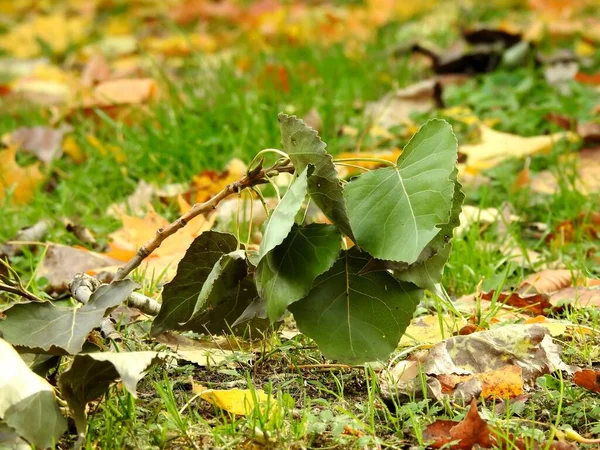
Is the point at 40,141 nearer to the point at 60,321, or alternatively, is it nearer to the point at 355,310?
the point at 60,321

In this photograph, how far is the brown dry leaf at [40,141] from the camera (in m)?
3.10

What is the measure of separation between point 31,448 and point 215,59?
3401 millimetres

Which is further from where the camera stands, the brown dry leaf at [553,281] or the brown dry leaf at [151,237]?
the brown dry leaf at [151,237]

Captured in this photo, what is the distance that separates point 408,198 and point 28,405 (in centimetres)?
64

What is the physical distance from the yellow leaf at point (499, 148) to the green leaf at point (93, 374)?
177 cm

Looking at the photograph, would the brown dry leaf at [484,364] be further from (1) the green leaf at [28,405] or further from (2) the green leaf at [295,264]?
(1) the green leaf at [28,405]

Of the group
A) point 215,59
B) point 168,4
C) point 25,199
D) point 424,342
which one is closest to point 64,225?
point 25,199

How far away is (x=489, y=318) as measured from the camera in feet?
5.75

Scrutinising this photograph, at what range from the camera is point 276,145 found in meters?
2.90

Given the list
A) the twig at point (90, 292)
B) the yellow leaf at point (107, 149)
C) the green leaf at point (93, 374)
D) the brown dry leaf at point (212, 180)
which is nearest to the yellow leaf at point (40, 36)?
the yellow leaf at point (107, 149)

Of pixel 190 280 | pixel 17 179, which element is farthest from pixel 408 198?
pixel 17 179

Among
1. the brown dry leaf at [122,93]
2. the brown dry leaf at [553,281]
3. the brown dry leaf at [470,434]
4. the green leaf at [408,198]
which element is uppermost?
the green leaf at [408,198]

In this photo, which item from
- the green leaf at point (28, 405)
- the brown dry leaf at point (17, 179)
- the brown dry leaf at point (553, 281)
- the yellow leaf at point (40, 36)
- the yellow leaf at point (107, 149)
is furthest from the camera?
the yellow leaf at point (40, 36)

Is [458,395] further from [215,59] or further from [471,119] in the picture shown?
[215,59]
